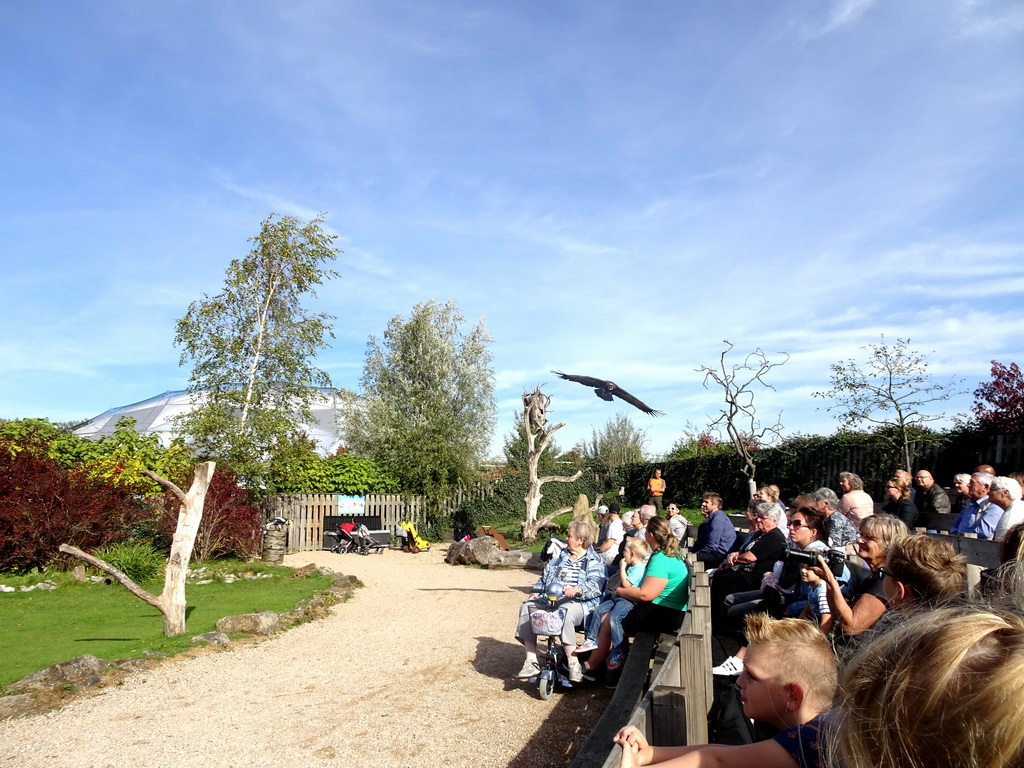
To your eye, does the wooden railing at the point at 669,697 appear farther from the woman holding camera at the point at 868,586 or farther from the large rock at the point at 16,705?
the large rock at the point at 16,705

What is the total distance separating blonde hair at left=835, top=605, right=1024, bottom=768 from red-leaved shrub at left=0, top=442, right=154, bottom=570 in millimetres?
15072

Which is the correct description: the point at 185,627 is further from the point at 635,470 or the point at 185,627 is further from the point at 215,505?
the point at 635,470

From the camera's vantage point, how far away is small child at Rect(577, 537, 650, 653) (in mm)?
6126

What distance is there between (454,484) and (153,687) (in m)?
17.7

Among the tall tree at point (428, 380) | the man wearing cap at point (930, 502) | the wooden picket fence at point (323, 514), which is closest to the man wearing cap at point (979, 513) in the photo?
the man wearing cap at point (930, 502)

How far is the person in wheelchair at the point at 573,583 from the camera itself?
6332 millimetres

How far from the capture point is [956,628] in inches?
34.9

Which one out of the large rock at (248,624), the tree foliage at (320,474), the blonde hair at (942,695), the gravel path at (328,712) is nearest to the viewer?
the blonde hair at (942,695)

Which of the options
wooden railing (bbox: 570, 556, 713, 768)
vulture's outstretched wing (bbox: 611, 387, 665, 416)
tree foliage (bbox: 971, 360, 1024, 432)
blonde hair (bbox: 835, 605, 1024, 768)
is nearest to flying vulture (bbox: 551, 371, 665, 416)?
vulture's outstretched wing (bbox: 611, 387, 665, 416)

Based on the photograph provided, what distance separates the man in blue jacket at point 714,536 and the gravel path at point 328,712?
7.87ft

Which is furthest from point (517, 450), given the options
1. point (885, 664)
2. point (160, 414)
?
point (885, 664)

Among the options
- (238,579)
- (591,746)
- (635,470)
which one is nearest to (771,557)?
(591,746)

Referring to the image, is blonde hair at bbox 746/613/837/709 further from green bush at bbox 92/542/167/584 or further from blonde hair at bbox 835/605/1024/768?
green bush at bbox 92/542/167/584

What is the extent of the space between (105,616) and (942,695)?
11.2 meters
